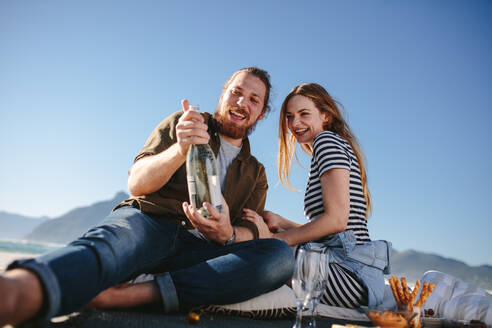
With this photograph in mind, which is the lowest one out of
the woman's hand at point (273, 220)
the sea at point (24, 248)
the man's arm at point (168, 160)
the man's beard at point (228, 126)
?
the sea at point (24, 248)

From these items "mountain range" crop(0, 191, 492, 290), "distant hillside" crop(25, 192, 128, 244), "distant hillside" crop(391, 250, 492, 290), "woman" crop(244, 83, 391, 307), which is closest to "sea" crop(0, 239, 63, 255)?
"woman" crop(244, 83, 391, 307)

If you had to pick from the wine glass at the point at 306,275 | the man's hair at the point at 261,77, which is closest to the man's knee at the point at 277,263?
the wine glass at the point at 306,275

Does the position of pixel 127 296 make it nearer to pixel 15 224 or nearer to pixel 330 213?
pixel 330 213

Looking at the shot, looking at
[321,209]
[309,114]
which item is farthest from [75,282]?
[309,114]

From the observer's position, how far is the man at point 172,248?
4.66ft

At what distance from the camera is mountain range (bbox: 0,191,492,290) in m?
126

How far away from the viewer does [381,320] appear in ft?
6.57

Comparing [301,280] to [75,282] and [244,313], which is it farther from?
[75,282]

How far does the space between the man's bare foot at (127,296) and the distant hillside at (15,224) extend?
19219cm

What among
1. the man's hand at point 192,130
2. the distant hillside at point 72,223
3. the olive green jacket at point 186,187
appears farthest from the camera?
the distant hillside at point 72,223

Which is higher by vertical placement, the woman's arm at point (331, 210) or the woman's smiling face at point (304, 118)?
the woman's smiling face at point (304, 118)

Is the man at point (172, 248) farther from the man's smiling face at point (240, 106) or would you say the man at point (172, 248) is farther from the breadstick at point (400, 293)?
the breadstick at point (400, 293)

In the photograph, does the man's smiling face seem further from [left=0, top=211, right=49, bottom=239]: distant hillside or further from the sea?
[left=0, top=211, right=49, bottom=239]: distant hillside

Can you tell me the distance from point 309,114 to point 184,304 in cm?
207
